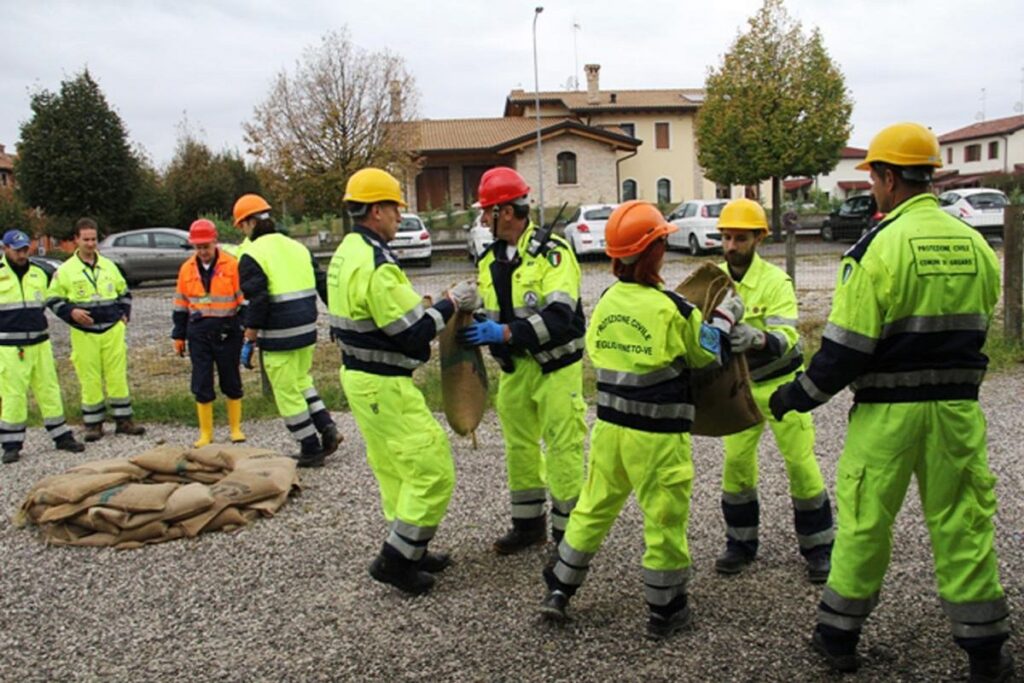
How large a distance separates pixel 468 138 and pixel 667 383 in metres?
42.7

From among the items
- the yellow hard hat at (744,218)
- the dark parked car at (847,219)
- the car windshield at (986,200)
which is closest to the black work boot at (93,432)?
the yellow hard hat at (744,218)

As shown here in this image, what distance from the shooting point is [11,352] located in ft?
26.3

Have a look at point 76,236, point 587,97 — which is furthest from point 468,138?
point 76,236

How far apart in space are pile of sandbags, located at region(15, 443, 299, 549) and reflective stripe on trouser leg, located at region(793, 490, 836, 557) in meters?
3.37

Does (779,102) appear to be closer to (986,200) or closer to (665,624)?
(986,200)

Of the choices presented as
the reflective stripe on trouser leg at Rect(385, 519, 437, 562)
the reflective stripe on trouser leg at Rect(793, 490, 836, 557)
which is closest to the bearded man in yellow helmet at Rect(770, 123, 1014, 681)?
the reflective stripe on trouser leg at Rect(793, 490, 836, 557)

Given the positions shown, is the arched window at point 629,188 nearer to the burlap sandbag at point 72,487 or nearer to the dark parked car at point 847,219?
the dark parked car at point 847,219

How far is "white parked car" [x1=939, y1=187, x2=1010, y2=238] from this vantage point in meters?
23.0

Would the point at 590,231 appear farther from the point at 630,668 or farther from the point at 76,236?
the point at 630,668

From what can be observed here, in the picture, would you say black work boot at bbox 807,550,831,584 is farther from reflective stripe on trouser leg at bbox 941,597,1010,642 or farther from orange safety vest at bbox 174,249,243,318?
orange safety vest at bbox 174,249,243,318

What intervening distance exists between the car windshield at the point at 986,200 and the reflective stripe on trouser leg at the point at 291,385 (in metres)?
21.9

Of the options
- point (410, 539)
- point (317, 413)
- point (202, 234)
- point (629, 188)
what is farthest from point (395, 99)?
point (410, 539)

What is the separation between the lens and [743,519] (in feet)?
15.8

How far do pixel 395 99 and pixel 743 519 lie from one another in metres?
27.0
